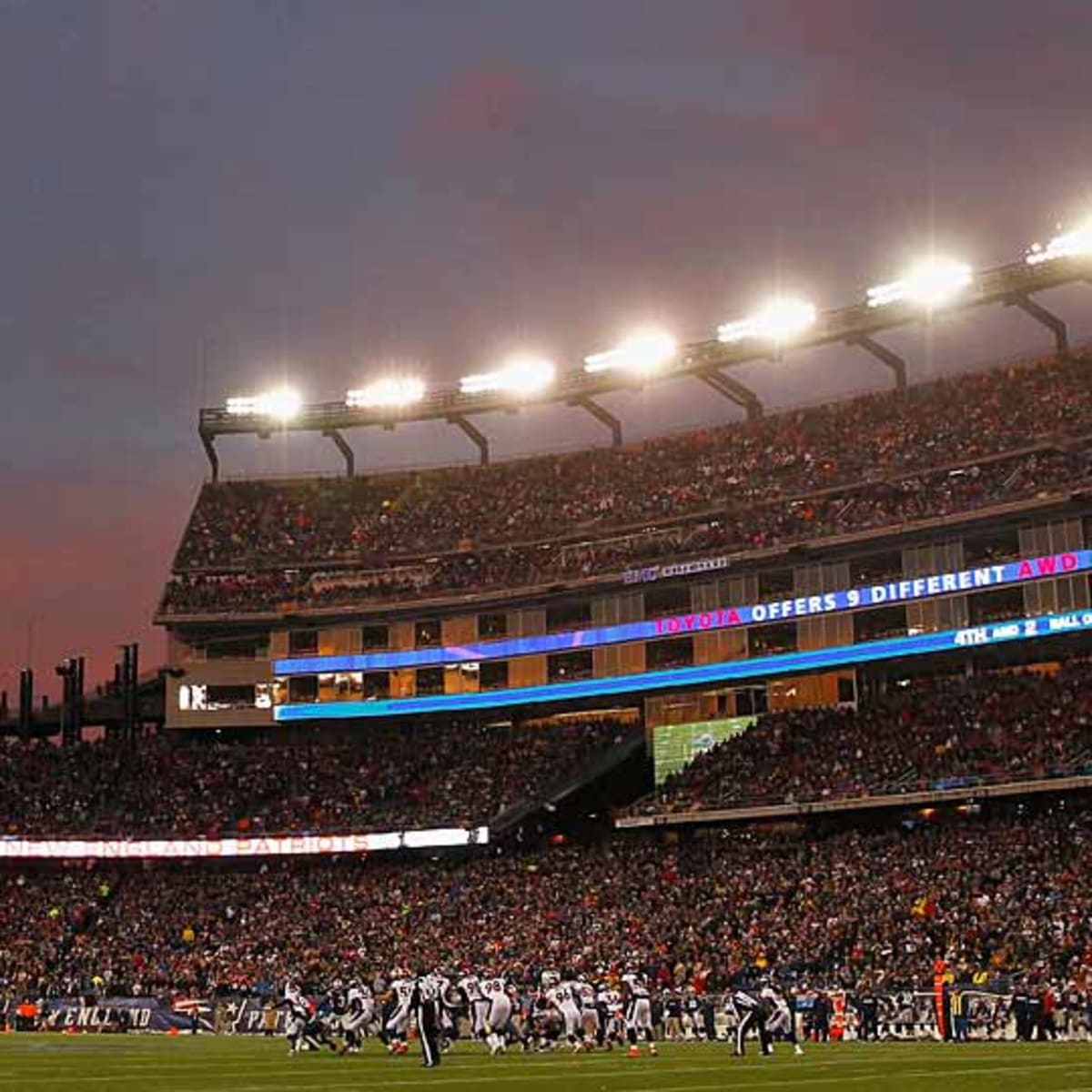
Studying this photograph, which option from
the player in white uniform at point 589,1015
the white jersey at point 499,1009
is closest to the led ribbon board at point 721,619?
the player in white uniform at point 589,1015

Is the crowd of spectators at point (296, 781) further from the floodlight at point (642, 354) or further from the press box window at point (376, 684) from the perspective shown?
the floodlight at point (642, 354)

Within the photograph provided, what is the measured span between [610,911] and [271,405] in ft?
→ 103

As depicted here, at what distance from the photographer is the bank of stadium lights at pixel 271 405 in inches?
2891

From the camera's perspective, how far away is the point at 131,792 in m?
66.0

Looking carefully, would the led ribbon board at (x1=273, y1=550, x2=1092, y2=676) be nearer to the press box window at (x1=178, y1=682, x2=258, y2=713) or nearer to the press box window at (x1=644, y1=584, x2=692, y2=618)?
the press box window at (x1=644, y1=584, x2=692, y2=618)

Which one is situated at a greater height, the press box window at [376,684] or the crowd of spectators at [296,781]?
the press box window at [376,684]

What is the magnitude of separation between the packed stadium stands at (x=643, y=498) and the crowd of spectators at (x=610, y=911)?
10.6m

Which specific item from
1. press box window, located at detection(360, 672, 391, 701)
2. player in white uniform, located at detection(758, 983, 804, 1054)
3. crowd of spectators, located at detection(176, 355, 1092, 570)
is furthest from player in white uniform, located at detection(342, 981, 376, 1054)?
press box window, located at detection(360, 672, 391, 701)

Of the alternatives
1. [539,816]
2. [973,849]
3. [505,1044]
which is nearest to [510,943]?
[539,816]

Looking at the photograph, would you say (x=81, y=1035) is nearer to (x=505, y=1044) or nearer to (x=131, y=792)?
(x=505, y=1044)

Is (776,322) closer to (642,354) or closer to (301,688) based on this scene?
(642,354)

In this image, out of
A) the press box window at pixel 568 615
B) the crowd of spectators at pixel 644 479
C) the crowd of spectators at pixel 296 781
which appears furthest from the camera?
the press box window at pixel 568 615

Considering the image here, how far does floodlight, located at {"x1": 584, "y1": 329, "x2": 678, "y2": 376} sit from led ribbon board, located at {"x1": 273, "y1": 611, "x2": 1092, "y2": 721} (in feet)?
43.3

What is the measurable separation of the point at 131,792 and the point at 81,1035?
24046 millimetres
